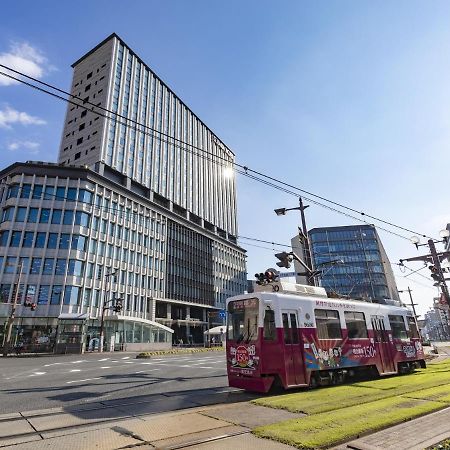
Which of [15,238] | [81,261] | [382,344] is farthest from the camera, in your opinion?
[81,261]

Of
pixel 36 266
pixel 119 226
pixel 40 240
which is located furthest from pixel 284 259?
pixel 119 226

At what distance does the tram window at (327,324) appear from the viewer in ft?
40.0

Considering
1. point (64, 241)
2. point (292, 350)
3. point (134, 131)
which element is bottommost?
point (292, 350)

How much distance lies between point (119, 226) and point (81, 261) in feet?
31.0

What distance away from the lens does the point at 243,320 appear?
1126 cm

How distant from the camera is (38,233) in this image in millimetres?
46469

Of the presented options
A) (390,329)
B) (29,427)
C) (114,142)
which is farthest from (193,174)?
(29,427)

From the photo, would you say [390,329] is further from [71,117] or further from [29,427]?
[71,117]

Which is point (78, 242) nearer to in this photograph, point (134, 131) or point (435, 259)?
point (134, 131)

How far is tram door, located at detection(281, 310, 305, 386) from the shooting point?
35.3ft

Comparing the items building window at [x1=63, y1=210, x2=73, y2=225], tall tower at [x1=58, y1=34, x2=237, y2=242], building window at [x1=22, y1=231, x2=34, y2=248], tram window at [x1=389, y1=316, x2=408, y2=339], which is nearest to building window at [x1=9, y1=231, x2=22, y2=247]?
building window at [x1=22, y1=231, x2=34, y2=248]

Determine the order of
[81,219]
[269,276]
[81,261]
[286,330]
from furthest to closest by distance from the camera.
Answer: [81,219] < [81,261] < [269,276] < [286,330]

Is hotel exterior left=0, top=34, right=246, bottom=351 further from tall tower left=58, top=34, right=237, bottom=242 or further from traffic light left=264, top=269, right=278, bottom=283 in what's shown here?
traffic light left=264, top=269, right=278, bottom=283

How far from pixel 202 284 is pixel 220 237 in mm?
15364
